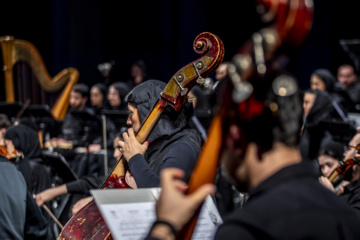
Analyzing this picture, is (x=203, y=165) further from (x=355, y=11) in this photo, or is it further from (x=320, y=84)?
(x=355, y=11)

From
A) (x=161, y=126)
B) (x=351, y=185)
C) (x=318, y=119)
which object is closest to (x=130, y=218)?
(x=161, y=126)

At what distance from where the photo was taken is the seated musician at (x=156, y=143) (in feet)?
8.42

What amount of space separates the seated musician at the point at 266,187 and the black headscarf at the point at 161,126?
132cm

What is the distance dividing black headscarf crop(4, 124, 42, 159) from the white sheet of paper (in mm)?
3543

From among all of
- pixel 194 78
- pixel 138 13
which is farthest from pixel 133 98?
pixel 138 13

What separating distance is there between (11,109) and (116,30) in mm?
4472

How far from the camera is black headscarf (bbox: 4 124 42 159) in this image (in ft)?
16.0

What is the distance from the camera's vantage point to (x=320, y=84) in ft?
23.9

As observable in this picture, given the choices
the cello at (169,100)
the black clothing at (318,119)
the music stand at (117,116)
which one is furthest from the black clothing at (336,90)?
the cello at (169,100)

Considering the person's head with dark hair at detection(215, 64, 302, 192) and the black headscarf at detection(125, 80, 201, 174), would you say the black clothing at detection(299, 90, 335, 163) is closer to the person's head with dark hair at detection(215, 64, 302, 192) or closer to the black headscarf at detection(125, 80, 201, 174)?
the black headscarf at detection(125, 80, 201, 174)

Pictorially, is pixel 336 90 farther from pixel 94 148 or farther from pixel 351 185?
pixel 351 185

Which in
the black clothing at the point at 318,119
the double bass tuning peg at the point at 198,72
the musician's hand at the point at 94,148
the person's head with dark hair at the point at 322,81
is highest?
the double bass tuning peg at the point at 198,72

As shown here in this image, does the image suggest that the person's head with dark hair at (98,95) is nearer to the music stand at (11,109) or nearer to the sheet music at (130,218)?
the music stand at (11,109)

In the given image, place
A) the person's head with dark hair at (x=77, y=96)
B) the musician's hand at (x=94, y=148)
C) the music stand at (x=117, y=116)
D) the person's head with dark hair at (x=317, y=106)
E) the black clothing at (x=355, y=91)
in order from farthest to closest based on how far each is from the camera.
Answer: the person's head with dark hair at (x=77, y=96) → the musician's hand at (x=94, y=148) → the black clothing at (x=355, y=91) → the music stand at (x=117, y=116) → the person's head with dark hair at (x=317, y=106)
